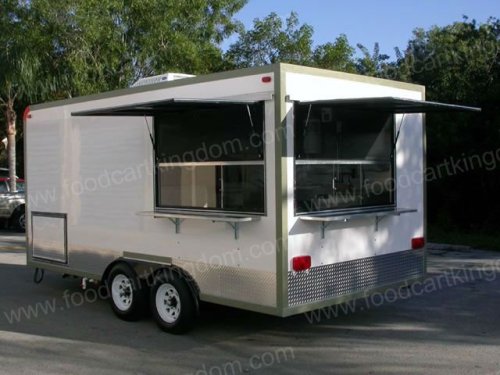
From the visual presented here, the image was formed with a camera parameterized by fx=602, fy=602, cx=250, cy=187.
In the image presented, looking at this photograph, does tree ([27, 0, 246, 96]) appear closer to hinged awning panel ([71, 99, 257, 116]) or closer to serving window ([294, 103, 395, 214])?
hinged awning panel ([71, 99, 257, 116])

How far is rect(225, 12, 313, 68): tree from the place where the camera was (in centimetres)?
1861

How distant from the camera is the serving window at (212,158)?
19.1 feet

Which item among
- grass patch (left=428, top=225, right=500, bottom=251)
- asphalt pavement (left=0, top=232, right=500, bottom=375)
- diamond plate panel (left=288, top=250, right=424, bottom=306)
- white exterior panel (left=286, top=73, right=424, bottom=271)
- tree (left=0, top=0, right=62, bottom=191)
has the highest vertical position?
tree (left=0, top=0, right=62, bottom=191)

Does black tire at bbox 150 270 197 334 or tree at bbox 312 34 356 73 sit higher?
tree at bbox 312 34 356 73

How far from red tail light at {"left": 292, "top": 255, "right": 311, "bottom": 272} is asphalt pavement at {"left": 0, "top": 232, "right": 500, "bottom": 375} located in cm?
85

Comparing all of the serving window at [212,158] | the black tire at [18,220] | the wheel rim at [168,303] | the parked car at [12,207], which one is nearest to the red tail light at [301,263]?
the serving window at [212,158]

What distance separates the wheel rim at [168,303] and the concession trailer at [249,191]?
0.01 m

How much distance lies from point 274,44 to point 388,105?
1342cm

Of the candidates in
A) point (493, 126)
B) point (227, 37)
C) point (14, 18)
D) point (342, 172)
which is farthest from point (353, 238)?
point (227, 37)

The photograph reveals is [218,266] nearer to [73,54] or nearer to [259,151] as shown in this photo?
[259,151]

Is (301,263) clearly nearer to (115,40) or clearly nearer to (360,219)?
(360,219)

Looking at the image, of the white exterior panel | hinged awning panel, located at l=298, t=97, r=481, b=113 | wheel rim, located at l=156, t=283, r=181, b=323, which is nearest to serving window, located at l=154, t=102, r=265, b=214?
the white exterior panel

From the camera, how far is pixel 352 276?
6.27 meters

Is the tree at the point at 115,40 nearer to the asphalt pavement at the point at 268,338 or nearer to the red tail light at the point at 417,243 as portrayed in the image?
the asphalt pavement at the point at 268,338
